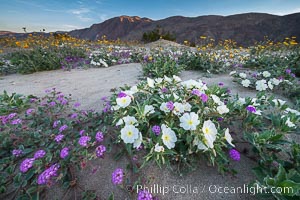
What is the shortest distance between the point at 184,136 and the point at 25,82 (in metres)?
4.14

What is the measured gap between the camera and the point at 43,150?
146cm

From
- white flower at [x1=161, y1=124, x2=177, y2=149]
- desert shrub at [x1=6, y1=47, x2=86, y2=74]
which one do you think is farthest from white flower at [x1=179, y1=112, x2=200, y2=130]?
desert shrub at [x1=6, y1=47, x2=86, y2=74]

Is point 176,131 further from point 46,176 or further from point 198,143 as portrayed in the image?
point 46,176

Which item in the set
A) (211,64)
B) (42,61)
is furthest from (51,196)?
(42,61)

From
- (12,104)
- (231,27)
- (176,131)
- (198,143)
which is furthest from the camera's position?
(231,27)

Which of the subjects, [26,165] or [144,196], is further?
[26,165]

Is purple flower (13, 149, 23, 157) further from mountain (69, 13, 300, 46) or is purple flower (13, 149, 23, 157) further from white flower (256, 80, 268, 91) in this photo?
mountain (69, 13, 300, 46)

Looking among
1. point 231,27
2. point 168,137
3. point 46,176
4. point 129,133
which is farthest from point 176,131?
point 231,27

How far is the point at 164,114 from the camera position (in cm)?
150

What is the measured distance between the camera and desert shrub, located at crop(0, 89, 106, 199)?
1199 millimetres

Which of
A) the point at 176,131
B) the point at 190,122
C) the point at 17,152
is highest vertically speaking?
the point at 190,122

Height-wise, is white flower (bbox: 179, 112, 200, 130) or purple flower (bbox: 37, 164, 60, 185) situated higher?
white flower (bbox: 179, 112, 200, 130)

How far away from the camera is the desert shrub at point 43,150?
1.20m

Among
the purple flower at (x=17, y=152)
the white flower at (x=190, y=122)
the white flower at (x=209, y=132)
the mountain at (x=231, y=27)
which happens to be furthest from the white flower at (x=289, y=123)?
the mountain at (x=231, y=27)
